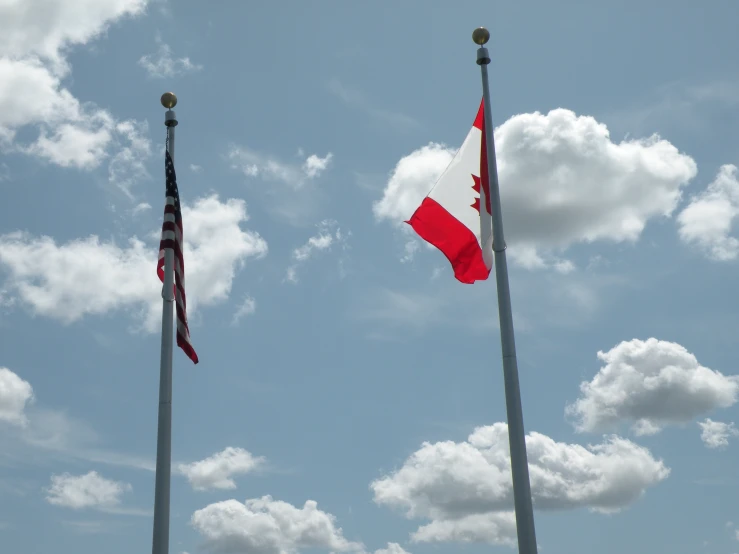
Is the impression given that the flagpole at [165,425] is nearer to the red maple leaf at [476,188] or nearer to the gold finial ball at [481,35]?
the red maple leaf at [476,188]

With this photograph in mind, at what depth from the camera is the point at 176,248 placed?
2745cm

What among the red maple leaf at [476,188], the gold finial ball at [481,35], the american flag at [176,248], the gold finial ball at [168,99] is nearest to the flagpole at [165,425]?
the american flag at [176,248]

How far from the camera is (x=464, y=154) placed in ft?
86.7

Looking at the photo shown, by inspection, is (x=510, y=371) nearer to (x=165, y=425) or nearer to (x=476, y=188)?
(x=476, y=188)

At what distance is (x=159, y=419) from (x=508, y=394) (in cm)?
918

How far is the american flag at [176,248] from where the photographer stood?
2680 cm

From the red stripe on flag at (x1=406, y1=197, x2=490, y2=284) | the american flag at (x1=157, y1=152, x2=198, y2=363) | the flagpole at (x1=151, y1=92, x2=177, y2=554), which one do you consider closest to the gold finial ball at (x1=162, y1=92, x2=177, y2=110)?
the american flag at (x1=157, y1=152, x2=198, y2=363)

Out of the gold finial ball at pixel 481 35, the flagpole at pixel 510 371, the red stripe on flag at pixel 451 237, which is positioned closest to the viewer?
the flagpole at pixel 510 371

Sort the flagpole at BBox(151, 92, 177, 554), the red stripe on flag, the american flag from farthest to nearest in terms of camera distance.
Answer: the american flag
the red stripe on flag
the flagpole at BBox(151, 92, 177, 554)

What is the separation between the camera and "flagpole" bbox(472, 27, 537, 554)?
20.8 m

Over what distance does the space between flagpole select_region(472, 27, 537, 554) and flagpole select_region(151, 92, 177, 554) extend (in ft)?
28.5

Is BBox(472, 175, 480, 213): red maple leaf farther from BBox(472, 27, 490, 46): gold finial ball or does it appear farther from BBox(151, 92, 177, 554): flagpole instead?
BBox(151, 92, 177, 554): flagpole

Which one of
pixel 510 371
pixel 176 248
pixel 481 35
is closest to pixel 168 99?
pixel 176 248

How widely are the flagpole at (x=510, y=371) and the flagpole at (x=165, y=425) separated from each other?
8.69 m
